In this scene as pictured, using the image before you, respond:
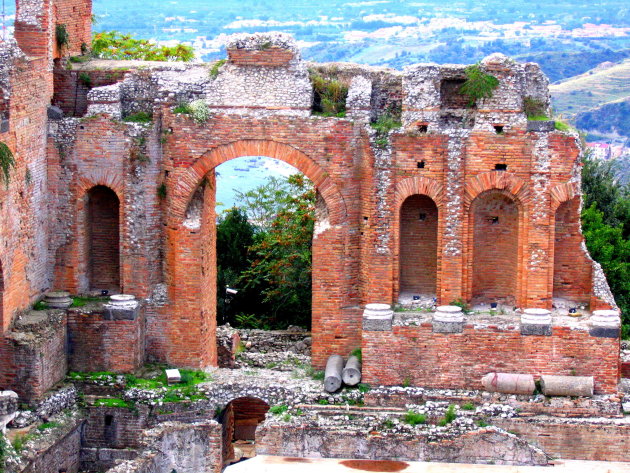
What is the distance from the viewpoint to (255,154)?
2623cm

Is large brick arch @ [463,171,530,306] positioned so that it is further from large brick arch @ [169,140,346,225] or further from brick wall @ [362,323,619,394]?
large brick arch @ [169,140,346,225]

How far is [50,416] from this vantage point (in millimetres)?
24875

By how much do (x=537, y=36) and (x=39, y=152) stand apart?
8066cm

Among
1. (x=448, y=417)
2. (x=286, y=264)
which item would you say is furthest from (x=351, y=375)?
(x=286, y=264)

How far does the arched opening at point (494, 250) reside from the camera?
26672 mm

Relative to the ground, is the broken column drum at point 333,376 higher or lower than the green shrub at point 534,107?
lower

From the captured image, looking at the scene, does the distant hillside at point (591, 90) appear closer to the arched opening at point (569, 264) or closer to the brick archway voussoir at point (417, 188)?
the arched opening at point (569, 264)

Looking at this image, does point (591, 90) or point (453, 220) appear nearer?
point (453, 220)

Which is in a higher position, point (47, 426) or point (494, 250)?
point (494, 250)

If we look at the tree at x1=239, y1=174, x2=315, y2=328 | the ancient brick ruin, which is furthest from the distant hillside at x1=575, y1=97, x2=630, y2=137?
the ancient brick ruin

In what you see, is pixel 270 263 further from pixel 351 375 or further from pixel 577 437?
pixel 577 437

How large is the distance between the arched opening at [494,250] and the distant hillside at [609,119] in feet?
152

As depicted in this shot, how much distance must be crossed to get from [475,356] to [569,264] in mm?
3055

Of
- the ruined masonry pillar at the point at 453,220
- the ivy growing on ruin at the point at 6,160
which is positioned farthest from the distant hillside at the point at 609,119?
the ivy growing on ruin at the point at 6,160
